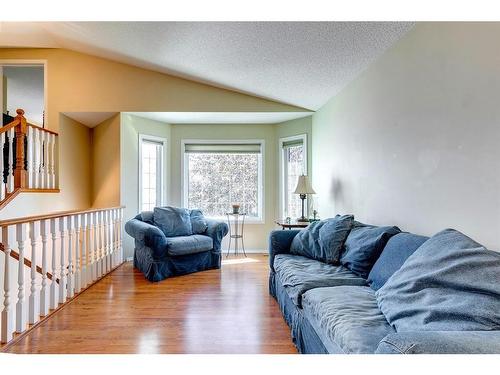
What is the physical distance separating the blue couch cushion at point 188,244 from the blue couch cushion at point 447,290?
285 cm

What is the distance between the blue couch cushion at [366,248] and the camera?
236cm

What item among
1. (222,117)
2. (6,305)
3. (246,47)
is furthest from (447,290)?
(222,117)

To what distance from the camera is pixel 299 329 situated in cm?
218

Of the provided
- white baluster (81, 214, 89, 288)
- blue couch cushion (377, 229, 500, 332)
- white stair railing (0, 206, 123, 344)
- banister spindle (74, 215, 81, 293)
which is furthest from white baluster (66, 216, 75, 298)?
blue couch cushion (377, 229, 500, 332)

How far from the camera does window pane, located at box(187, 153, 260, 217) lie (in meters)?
5.73

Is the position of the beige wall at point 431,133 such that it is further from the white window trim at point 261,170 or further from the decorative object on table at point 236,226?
the decorative object on table at point 236,226

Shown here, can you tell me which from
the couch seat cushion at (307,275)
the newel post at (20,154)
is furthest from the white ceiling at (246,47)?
the couch seat cushion at (307,275)

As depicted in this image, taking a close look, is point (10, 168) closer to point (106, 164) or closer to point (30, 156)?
point (30, 156)

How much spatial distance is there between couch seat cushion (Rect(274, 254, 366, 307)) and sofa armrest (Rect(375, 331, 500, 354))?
123 centimetres

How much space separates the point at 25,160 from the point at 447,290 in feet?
17.1
